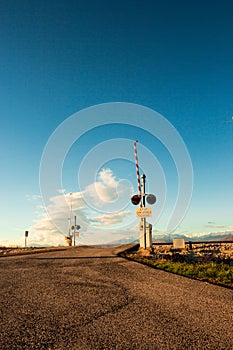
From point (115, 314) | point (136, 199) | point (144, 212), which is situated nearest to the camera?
point (115, 314)

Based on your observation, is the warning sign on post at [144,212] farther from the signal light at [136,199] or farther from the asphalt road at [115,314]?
the asphalt road at [115,314]

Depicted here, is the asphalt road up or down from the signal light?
down

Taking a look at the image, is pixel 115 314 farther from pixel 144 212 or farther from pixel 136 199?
pixel 136 199

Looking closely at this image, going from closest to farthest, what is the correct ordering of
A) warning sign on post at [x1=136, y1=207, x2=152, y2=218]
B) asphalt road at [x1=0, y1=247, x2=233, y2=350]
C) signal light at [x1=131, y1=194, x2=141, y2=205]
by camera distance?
asphalt road at [x1=0, y1=247, x2=233, y2=350] → warning sign on post at [x1=136, y1=207, x2=152, y2=218] → signal light at [x1=131, y1=194, x2=141, y2=205]

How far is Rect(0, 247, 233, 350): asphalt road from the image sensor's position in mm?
3430

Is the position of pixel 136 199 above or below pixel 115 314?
above

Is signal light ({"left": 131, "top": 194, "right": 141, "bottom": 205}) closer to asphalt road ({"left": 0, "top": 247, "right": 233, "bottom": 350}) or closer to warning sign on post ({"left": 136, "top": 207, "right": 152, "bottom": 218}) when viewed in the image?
warning sign on post ({"left": 136, "top": 207, "right": 152, "bottom": 218})

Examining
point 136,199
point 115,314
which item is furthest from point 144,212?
point 115,314

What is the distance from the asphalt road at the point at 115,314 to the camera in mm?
3430

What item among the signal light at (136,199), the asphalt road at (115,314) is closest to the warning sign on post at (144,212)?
the signal light at (136,199)

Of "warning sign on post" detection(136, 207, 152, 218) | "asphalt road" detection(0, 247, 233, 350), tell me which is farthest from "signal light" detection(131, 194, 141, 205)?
"asphalt road" detection(0, 247, 233, 350)

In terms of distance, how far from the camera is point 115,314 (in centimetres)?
448

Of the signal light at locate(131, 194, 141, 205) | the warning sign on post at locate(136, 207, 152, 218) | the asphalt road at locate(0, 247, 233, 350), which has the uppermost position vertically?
the signal light at locate(131, 194, 141, 205)

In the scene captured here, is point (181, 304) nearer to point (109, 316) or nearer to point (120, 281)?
point (109, 316)
